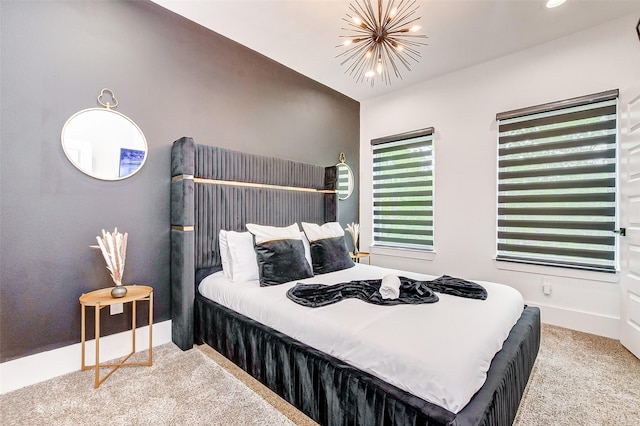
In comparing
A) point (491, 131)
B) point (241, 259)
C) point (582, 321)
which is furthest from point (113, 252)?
point (582, 321)

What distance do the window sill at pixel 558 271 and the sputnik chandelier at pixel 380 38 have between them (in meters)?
2.59

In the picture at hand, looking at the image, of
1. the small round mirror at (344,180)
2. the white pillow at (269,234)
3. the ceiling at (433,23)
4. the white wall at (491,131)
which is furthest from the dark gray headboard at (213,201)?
the white wall at (491,131)

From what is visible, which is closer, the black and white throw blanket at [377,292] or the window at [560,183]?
the black and white throw blanket at [377,292]

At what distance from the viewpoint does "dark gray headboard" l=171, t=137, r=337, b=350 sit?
2.49 m

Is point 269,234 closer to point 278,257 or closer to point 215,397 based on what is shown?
point 278,257

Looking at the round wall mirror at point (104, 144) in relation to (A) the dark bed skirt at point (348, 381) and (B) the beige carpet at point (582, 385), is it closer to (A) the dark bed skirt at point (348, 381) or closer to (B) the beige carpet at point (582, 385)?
(A) the dark bed skirt at point (348, 381)

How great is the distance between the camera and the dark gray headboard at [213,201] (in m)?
2.49

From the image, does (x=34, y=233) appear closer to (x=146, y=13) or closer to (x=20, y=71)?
(x=20, y=71)

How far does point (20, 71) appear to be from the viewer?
1.96 metres

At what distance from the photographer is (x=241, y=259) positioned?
8.33 ft

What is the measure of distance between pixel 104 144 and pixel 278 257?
166cm

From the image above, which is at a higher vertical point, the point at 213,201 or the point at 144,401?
the point at 213,201

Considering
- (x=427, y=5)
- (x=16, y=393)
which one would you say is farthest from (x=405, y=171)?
(x=16, y=393)

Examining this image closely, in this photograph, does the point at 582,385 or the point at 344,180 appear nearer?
the point at 582,385
